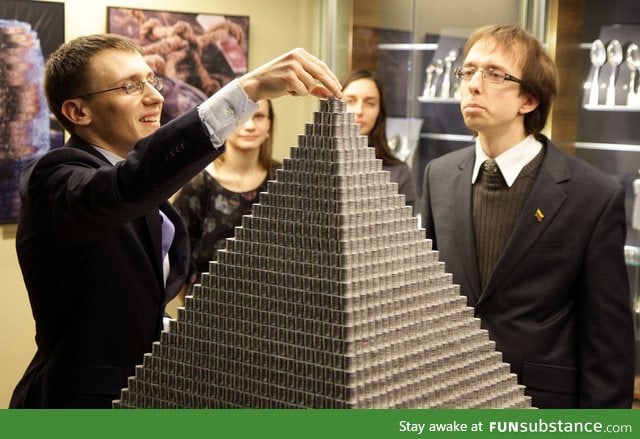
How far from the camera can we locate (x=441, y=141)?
21.4 ft

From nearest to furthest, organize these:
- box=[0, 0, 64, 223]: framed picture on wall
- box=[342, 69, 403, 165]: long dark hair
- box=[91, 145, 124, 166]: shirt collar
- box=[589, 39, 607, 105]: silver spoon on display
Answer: box=[91, 145, 124, 166]: shirt collar → box=[342, 69, 403, 165]: long dark hair → box=[0, 0, 64, 223]: framed picture on wall → box=[589, 39, 607, 105]: silver spoon on display

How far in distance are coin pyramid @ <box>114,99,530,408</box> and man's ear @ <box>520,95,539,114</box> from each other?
4.06ft

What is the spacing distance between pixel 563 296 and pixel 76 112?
132cm

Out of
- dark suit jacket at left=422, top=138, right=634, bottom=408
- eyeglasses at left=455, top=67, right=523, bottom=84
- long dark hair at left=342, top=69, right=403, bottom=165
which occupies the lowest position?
dark suit jacket at left=422, top=138, right=634, bottom=408

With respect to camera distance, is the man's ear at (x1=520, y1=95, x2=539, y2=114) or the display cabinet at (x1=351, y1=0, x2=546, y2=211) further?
the display cabinet at (x1=351, y1=0, x2=546, y2=211)

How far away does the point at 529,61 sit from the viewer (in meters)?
2.86

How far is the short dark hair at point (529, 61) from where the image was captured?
284 centimetres

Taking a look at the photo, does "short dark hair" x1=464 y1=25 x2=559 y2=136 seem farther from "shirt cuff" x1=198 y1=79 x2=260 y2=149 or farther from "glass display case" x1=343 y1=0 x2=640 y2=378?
"glass display case" x1=343 y1=0 x2=640 y2=378

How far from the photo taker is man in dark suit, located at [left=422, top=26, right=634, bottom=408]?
8.36 feet

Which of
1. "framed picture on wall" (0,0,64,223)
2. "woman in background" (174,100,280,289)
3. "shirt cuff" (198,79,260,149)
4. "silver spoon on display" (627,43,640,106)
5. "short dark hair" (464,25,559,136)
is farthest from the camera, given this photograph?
"silver spoon on display" (627,43,640,106)

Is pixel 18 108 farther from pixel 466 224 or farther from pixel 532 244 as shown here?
pixel 532 244

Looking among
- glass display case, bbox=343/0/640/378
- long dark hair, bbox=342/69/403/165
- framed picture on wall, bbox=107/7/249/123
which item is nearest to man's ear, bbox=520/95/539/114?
long dark hair, bbox=342/69/403/165

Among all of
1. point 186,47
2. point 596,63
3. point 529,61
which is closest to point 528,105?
point 529,61

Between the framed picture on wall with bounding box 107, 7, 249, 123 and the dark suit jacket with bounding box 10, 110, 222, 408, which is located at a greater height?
the framed picture on wall with bounding box 107, 7, 249, 123
